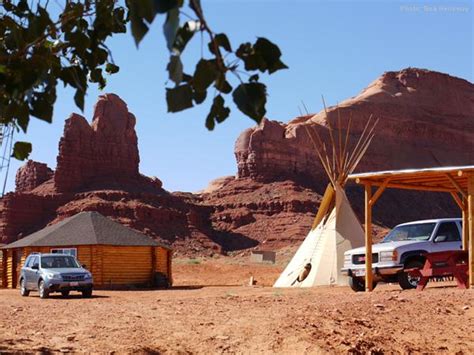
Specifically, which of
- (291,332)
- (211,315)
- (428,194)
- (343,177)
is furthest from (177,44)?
(428,194)

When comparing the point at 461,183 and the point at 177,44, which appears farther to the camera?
the point at 461,183

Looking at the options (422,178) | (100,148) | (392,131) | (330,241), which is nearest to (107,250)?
(330,241)

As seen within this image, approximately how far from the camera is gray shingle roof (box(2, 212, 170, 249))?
102 ft

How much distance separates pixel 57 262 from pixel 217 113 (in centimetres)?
2064

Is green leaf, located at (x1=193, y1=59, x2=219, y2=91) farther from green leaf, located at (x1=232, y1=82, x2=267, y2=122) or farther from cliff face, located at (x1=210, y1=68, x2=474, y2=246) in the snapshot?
cliff face, located at (x1=210, y1=68, x2=474, y2=246)

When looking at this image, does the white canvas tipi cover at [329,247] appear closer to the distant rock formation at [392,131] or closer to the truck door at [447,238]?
the truck door at [447,238]

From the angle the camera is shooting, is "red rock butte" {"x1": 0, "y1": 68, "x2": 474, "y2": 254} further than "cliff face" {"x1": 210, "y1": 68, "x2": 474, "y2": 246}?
No

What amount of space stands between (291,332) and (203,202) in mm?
75479

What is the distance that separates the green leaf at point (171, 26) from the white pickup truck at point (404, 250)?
1564 centimetres

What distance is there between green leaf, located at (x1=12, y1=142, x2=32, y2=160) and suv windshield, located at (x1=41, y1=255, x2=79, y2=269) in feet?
Result: 61.7

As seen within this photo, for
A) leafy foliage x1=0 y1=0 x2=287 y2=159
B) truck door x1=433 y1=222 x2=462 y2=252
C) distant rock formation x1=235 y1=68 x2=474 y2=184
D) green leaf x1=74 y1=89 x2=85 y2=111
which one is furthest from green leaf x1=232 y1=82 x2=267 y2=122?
distant rock formation x1=235 y1=68 x2=474 y2=184

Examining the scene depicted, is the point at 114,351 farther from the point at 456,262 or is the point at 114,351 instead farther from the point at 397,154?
the point at 397,154

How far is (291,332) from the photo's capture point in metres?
10.4

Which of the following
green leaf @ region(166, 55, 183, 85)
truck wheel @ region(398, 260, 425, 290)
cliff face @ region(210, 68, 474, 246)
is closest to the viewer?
green leaf @ region(166, 55, 183, 85)
